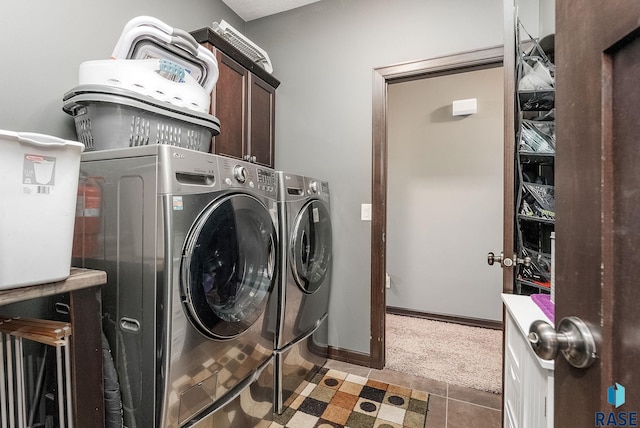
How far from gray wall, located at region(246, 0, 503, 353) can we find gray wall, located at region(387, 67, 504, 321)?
101 centimetres

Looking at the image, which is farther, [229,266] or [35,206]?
[229,266]

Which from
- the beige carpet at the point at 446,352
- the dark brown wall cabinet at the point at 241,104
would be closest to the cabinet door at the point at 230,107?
the dark brown wall cabinet at the point at 241,104

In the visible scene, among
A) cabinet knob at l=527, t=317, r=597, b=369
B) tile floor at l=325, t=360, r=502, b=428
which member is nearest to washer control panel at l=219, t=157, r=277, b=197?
cabinet knob at l=527, t=317, r=597, b=369

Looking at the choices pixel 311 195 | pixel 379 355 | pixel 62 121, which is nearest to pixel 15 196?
pixel 62 121

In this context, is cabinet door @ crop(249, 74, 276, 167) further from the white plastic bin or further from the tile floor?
the tile floor

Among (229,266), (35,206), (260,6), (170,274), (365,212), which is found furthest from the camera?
(260,6)

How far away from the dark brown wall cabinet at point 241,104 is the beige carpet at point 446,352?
186 cm

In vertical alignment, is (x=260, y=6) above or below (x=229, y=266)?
above

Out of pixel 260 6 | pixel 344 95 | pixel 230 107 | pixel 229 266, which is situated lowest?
pixel 229 266

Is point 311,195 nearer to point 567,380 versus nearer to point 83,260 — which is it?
point 83,260

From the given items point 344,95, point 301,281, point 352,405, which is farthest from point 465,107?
point 352,405

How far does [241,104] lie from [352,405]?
2.03 m

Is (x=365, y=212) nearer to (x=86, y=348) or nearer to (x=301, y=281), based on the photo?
(x=301, y=281)

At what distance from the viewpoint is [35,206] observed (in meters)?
0.73
